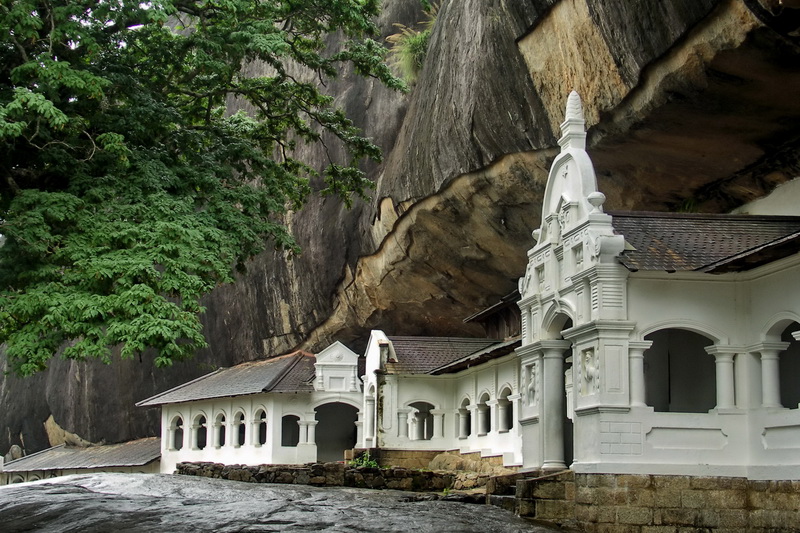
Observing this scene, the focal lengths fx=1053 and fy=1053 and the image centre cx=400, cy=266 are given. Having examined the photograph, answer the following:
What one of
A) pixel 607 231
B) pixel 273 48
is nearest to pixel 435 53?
pixel 273 48

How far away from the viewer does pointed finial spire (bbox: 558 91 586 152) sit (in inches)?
727

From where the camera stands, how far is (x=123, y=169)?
66.3 feet

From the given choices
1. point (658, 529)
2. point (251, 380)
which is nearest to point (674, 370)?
point (658, 529)

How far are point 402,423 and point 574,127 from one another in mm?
14340

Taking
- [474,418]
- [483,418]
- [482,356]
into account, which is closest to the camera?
[482,356]

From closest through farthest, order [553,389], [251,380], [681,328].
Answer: [681,328]
[553,389]
[251,380]

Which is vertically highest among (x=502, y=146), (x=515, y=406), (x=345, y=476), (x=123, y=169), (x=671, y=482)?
(x=502, y=146)

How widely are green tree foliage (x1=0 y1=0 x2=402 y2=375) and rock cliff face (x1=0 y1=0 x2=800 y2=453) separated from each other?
361 cm

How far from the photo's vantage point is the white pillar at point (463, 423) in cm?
2965

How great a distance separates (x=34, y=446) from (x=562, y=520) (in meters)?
41.7

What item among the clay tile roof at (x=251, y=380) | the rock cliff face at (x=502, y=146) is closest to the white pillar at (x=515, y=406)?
the rock cliff face at (x=502, y=146)

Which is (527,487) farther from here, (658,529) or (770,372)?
(770,372)

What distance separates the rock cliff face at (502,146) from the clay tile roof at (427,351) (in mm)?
1842

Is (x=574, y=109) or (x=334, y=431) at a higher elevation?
(x=574, y=109)
